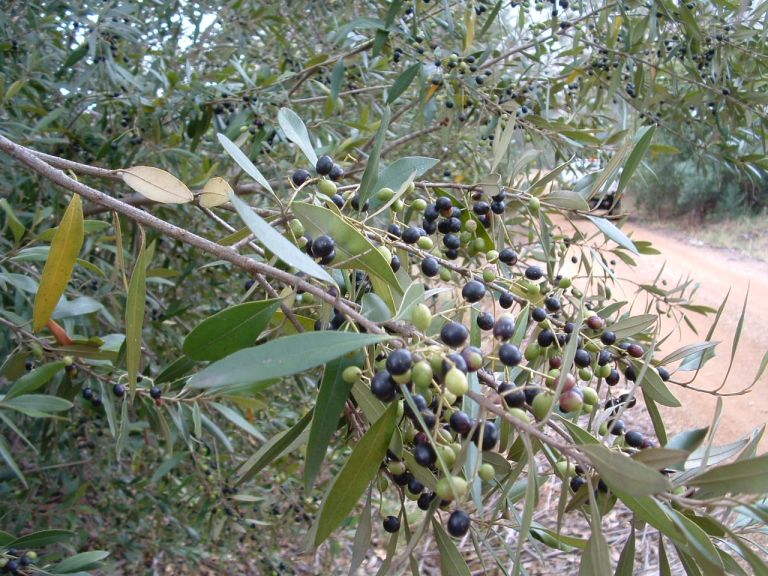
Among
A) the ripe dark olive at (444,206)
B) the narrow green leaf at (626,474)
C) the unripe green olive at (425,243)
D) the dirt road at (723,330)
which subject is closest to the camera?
the narrow green leaf at (626,474)

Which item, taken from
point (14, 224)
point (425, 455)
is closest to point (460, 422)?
point (425, 455)

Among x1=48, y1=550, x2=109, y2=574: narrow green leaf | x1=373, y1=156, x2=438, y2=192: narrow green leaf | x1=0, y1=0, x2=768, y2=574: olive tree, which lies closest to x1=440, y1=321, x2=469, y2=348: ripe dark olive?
x1=0, y1=0, x2=768, y2=574: olive tree

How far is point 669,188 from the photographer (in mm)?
14734

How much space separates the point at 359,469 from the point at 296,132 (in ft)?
1.87

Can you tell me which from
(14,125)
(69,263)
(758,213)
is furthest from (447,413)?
(758,213)

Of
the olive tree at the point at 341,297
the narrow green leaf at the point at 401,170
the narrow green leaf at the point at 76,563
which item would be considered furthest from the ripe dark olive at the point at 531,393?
the narrow green leaf at the point at 76,563

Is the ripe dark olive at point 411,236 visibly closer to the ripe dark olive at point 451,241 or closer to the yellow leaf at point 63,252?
the ripe dark olive at point 451,241

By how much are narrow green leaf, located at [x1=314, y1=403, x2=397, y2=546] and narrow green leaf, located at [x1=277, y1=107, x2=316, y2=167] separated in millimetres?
482

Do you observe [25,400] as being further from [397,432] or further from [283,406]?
[283,406]

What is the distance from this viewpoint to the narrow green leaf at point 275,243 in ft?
1.77

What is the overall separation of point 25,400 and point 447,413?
1.02 m

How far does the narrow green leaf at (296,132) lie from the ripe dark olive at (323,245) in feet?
1.02

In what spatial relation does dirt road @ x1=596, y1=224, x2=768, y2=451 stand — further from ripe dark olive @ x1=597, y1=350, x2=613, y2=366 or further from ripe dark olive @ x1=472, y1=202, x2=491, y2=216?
ripe dark olive @ x1=597, y1=350, x2=613, y2=366

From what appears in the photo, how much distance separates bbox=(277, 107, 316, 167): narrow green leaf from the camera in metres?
0.95
